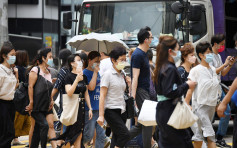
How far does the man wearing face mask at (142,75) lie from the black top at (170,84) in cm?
208

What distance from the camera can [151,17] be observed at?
12547 millimetres

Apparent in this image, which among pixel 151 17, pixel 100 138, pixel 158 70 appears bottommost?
pixel 100 138

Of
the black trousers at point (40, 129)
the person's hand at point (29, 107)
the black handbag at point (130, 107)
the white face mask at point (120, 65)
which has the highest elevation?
the white face mask at point (120, 65)

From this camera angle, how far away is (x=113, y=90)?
7.99 meters

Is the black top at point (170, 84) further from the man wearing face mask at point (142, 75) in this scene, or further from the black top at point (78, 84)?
the black top at point (78, 84)

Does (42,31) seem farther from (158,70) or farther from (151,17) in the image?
(158,70)

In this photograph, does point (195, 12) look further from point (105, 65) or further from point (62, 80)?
point (62, 80)

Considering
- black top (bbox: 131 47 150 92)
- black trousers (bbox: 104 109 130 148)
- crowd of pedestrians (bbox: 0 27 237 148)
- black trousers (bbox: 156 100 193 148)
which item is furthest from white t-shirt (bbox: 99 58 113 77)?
black trousers (bbox: 156 100 193 148)

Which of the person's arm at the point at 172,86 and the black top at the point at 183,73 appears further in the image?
the black top at the point at 183,73

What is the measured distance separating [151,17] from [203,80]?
4.61 metres

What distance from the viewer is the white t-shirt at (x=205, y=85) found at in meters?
8.18

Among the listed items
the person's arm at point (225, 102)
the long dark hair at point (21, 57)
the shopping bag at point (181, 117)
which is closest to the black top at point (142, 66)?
the shopping bag at point (181, 117)

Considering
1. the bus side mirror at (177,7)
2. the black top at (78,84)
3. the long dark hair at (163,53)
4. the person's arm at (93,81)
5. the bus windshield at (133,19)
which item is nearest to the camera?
the long dark hair at (163,53)

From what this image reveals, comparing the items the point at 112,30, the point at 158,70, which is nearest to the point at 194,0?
the point at 112,30
